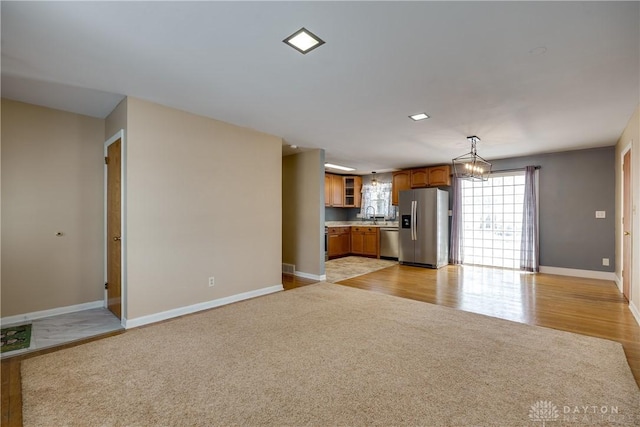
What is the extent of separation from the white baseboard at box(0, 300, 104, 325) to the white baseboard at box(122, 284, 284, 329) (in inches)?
41.3

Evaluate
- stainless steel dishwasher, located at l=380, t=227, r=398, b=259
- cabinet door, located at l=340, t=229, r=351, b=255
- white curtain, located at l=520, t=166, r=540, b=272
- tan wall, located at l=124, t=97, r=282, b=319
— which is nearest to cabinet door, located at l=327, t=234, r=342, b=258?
cabinet door, located at l=340, t=229, r=351, b=255

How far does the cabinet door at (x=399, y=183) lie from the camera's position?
24.8ft

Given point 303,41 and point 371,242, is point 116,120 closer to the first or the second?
point 303,41

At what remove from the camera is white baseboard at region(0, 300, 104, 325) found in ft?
10.6

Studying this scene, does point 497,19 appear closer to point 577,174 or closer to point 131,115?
point 131,115

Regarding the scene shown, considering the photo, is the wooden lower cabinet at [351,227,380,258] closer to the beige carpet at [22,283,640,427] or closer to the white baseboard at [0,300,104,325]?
the beige carpet at [22,283,640,427]

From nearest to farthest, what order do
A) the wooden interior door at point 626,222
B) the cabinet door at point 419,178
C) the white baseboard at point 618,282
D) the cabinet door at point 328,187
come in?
the wooden interior door at point 626,222
the white baseboard at point 618,282
the cabinet door at point 419,178
the cabinet door at point 328,187

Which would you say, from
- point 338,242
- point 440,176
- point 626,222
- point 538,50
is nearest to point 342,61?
point 538,50

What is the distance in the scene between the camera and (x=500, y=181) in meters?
6.54

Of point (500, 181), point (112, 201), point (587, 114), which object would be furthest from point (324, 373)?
point (500, 181)

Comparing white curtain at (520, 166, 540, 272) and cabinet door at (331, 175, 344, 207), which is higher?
cabinet door at (331, 175, 344, 207)

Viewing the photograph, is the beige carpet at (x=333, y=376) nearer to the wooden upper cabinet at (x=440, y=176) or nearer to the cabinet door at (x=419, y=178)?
the wooden upper cabinet at (x=440, y=176)

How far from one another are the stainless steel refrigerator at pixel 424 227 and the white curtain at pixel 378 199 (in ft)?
4.82

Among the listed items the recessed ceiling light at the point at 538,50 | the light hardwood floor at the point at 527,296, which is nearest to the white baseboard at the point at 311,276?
the light hardwood floor at the point at 527,296
